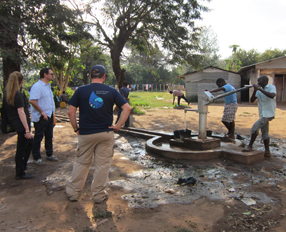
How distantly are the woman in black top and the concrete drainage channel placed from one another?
1.61m

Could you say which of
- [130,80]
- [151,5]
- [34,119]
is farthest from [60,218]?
[130,80]

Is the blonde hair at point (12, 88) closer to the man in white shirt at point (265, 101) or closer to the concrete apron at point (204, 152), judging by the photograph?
the concrete apron at point (204, 152)

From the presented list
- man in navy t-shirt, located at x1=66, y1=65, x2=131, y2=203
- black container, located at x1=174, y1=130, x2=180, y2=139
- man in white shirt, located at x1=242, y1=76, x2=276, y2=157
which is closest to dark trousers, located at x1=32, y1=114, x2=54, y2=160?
man in navy t-shirt, located at x1=66, y1=65, x2=131, y2=203

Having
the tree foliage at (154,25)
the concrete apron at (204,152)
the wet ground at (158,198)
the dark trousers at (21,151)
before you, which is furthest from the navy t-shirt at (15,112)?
the tree foliage at (154,25)

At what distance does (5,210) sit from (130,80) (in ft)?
155

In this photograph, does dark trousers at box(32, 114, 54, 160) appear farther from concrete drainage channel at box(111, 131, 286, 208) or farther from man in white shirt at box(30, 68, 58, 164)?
concrete drainage channel at box(111, 131, 286, 208)

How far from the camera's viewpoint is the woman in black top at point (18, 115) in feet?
12.9

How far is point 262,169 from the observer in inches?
181

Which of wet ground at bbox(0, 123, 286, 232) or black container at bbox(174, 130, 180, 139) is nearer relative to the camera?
wet ground at bbox(0, 123, 286, 232)

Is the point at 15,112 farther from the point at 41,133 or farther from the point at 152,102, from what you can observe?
the point at 152,102

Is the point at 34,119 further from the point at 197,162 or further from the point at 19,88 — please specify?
the point at 197,162

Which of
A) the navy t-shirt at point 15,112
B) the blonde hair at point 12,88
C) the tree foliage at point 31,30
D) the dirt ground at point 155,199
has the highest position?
the tree foliage at point 31,30

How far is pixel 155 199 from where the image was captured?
10.9ft

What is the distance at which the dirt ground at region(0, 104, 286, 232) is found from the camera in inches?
106
